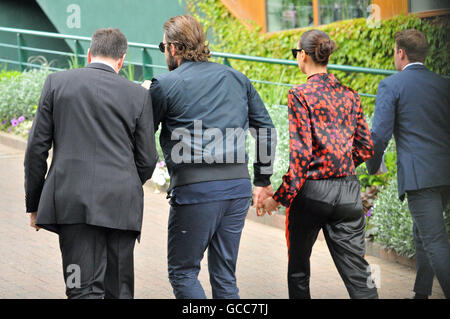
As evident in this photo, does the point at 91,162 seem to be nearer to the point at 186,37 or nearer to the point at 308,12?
the point at 186,37

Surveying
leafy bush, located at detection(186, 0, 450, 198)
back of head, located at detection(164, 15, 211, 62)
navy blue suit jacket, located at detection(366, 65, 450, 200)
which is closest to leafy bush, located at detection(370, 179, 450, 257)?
leafy bush, located at detection(186, 0, 450, 198)

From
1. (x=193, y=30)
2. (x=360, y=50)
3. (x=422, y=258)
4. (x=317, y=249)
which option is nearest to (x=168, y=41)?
(x=193, y=30)

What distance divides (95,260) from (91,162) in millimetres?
523

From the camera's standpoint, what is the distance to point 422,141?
179 inches

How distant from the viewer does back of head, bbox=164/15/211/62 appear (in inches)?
158

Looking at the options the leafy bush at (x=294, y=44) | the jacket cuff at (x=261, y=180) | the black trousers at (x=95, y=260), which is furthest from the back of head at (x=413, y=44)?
the black trousers at (x=95, y=260)

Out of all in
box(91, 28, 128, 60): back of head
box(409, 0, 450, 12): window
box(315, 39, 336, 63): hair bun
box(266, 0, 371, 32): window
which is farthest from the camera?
box(266, 0, 371, 32): window

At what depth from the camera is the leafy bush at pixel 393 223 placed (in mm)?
5867

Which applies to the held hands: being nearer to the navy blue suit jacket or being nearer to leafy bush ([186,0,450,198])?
the navy blue suit jacket

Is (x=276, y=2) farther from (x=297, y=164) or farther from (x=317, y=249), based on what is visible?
(x=297, y=164)

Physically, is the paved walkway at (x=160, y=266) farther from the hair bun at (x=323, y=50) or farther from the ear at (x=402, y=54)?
the hair bun at (x=323, y=50)

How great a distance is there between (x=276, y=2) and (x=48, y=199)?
31.5 ft

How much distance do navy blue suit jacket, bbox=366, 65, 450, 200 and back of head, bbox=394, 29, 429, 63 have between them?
66mm

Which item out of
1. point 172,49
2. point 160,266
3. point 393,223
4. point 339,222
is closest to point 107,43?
point 172,49
